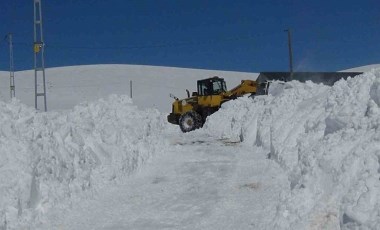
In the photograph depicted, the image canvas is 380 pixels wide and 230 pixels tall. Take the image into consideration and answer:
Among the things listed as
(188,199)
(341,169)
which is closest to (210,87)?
(188,199)

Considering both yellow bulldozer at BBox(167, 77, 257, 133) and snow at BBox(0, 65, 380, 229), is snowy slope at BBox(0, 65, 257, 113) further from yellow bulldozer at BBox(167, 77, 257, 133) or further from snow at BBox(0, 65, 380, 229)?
snow at BBox(0, 65, 380, 229)

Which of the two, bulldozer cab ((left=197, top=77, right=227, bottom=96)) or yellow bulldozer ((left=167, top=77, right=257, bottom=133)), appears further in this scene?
bulldozer cab ((left=197, top=77, right=227, bottom=96))

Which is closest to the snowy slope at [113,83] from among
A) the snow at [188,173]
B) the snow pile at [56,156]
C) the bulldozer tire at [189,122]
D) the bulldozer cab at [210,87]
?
the bulldozer cab at [210,87]

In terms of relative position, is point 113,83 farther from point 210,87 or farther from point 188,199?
Answer: point 188,199

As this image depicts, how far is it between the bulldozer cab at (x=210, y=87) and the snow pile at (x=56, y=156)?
13.2 metres

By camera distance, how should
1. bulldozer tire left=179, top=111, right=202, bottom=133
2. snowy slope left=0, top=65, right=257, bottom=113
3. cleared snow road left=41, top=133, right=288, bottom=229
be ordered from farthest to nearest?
snowy slope left=0, top=65, right=257, bottom=113, bulldozer tire left=179, top=111, right=202, bottom=133, cleared snow road left=41, top=133, right=288, bottom=229

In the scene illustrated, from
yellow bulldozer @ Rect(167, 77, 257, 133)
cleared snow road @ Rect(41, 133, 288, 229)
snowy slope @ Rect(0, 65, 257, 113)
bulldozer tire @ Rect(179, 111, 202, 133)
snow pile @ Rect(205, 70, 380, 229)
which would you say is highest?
snowy slope @ Rect(0, 65, 257, 113)

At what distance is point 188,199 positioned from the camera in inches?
319

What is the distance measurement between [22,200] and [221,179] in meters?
4.07

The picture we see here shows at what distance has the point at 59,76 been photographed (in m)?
75.7

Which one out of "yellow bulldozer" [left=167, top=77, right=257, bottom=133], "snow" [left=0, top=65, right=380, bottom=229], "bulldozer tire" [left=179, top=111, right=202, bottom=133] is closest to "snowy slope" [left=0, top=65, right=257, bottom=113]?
"yellow bulldozer" [left=167, top=77, right=257, bottom=133]

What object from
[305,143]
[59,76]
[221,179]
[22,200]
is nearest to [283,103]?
[221,179]

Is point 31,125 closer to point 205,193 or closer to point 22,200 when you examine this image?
point 22,200

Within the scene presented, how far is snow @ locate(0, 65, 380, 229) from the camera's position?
5852mm
